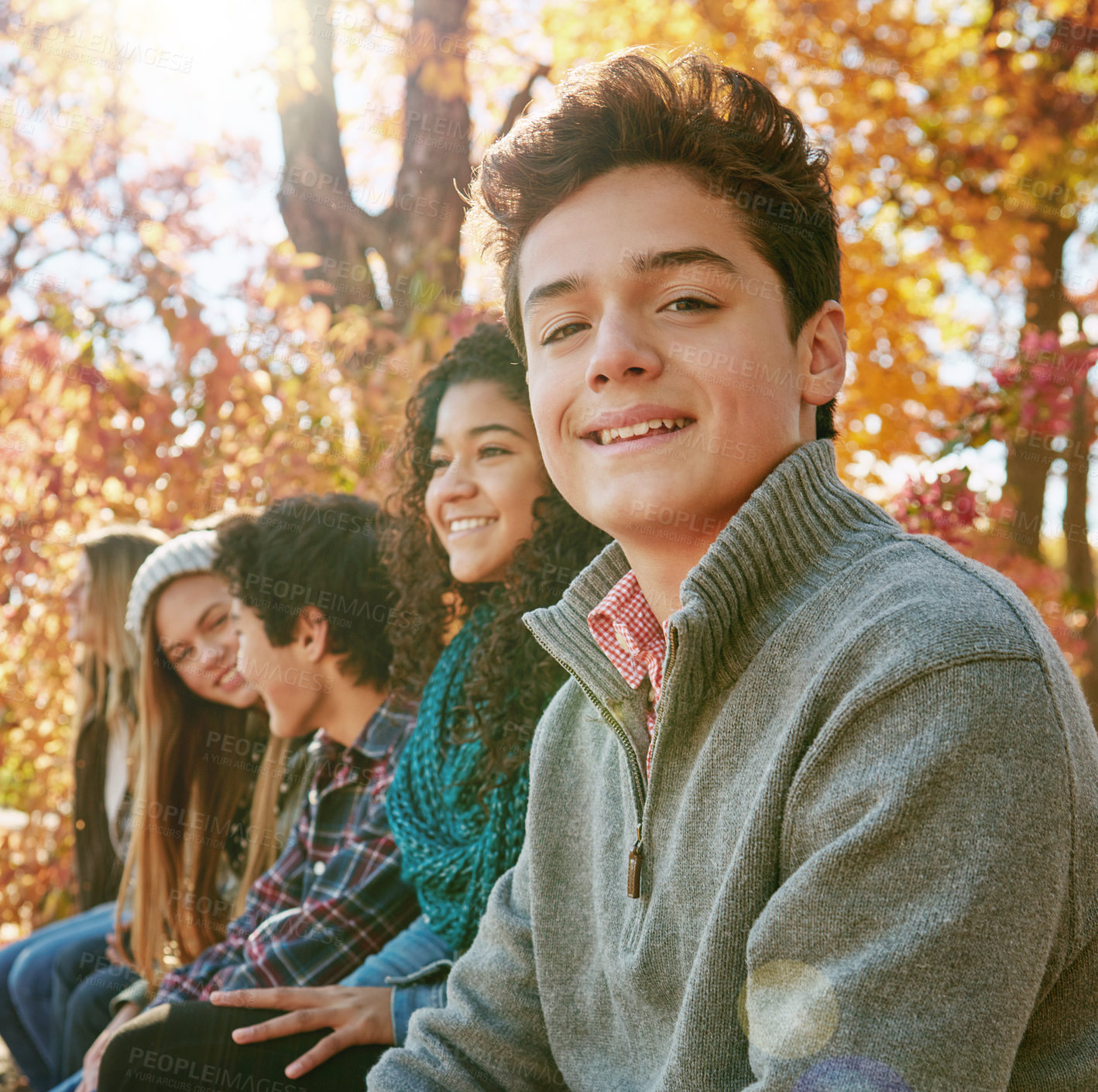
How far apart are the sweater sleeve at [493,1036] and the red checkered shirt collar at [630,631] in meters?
0.43

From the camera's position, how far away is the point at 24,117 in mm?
4867

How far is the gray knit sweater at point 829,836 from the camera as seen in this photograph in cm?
100

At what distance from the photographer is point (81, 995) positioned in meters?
3.32

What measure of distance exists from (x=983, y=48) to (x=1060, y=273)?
173 cm

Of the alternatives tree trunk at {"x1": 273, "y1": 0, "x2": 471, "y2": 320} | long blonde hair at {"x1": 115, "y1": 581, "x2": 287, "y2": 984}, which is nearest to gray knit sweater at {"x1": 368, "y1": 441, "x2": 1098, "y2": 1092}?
long blonde hair at {"x1": 115, "y1": 581, "x2": 287, "y2": 984}

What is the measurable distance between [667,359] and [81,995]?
2975 millimetres

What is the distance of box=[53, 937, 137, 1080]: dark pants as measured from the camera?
10.8 feet

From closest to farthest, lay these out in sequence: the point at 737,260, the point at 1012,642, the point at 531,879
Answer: the point at 1012,642
the point at 737,260
the point at 531,879

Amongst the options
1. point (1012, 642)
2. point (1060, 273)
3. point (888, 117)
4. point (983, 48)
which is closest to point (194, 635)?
point (1012, 642)

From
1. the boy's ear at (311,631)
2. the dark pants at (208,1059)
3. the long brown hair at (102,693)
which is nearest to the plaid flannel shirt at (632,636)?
the dark pants at (208,1059)

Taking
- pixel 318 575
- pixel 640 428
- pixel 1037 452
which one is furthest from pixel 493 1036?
pixel 1037 452

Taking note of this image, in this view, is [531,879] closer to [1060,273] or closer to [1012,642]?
[1012,642]

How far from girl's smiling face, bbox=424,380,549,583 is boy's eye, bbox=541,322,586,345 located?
0.89 meters

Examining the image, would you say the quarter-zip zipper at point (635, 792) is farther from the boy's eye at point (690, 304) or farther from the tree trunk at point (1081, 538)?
the tree trunk at point (1081, 538)
